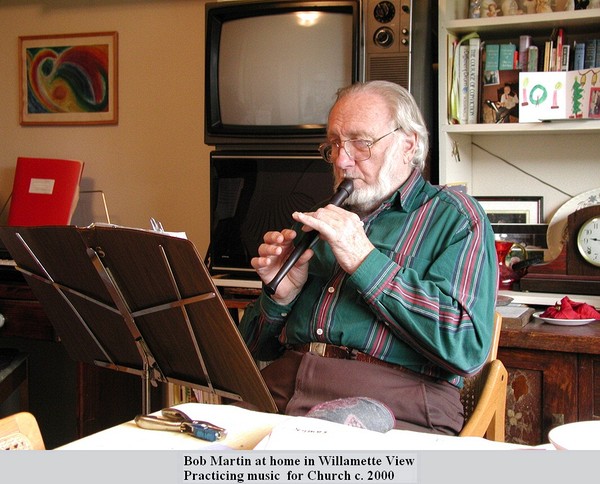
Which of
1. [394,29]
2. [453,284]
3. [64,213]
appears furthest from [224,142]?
[453,284]

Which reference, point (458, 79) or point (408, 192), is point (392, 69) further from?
point (408, 192)

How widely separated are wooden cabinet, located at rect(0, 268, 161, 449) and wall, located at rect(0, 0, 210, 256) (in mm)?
589

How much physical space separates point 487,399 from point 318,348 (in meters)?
0.35

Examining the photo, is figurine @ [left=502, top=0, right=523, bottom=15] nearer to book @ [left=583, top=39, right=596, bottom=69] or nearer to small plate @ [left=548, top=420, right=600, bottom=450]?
book @ [left=583, top=39, right=596, bottom=69]

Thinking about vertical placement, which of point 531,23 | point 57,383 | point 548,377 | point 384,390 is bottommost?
point 57,383

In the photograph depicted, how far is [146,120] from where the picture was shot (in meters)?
3.04

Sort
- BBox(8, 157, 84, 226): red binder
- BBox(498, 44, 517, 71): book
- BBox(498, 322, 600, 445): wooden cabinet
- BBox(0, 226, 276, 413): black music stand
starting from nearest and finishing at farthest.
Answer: BBox(0, 226, 276, 413): black music stand < BBox(498, 322, 600, 445): wooden cabinet < BBox(498, 44, 517, 71): book < BBox(8, 157, 84, 226): red binder

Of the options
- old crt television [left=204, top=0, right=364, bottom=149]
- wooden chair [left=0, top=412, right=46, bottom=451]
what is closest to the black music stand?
wooden chair [left=0, top=412, right=46, bottom=451]

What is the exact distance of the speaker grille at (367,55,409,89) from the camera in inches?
86.5

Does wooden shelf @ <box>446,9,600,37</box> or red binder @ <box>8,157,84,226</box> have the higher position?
wooden shelf @ <box>446,9,600,37</box>

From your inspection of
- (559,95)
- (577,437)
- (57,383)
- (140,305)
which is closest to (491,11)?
(559,95)

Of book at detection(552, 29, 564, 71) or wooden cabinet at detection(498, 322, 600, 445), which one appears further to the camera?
book at detection(552, 29, 564, 71)

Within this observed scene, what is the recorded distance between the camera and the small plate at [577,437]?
0.87 metres

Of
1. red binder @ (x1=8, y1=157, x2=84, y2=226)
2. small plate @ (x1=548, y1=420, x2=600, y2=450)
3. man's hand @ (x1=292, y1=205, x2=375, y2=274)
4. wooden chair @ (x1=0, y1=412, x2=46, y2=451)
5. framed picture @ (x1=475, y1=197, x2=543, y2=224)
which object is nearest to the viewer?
small plate @ (x1=548, y1=420, x2=600, y2=450)
